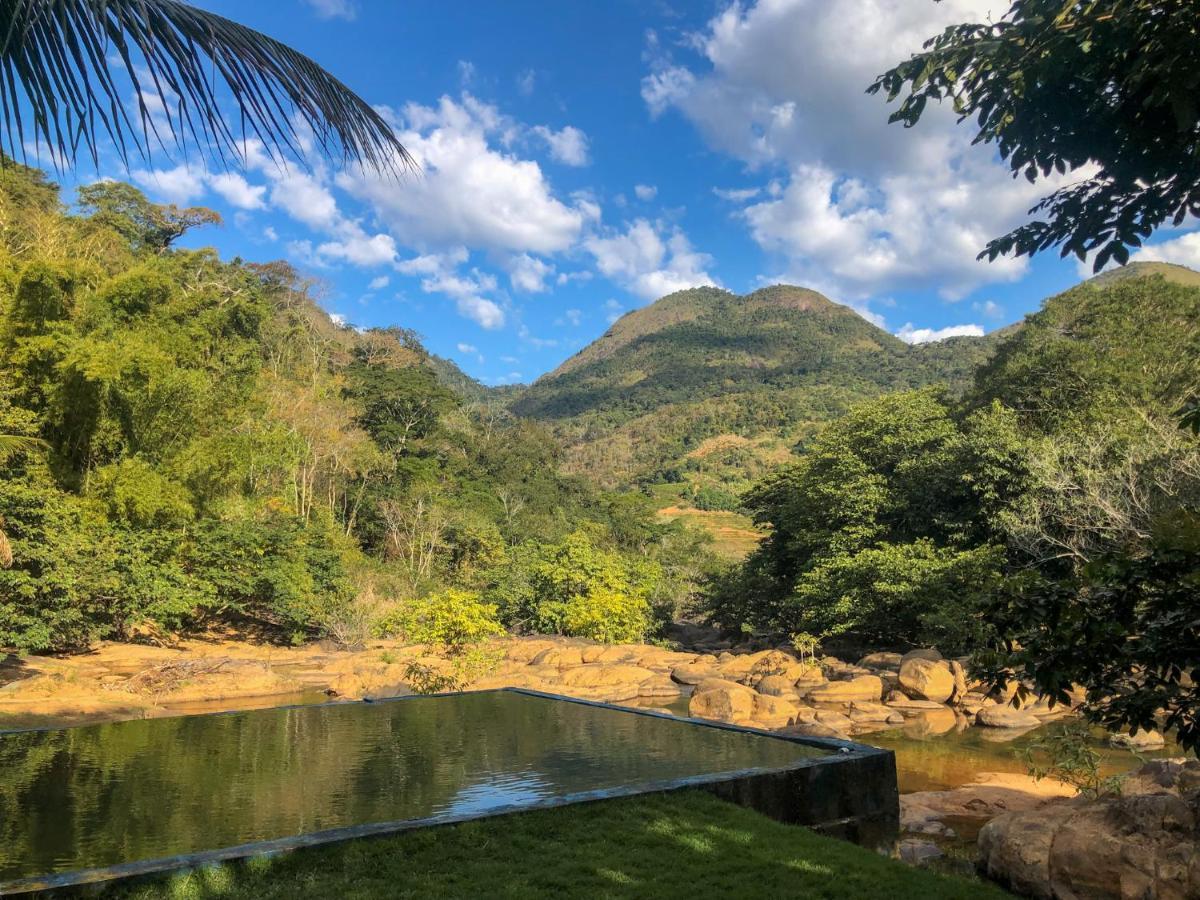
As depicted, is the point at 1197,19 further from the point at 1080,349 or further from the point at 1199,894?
the point at 1080,349

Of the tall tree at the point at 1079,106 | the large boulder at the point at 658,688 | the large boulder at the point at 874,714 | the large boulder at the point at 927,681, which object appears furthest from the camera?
the large boulder at the point at 658,688

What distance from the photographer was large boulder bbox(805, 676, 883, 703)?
1653cm

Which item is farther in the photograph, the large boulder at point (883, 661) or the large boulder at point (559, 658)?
the large boulder at point (559, 658)

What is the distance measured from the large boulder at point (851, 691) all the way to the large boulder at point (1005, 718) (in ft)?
6.90

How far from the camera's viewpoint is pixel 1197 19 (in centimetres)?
226

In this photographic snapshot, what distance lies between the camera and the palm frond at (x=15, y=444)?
13.7m

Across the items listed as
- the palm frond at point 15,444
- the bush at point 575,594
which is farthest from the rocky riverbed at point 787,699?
the palm frond at point 15,444

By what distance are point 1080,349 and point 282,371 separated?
107ft

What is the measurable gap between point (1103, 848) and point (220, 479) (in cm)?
2207

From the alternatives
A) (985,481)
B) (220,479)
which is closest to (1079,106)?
(985,481)

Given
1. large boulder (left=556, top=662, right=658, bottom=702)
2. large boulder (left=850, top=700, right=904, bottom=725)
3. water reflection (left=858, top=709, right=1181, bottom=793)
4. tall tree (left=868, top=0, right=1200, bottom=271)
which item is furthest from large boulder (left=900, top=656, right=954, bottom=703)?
tall tree (left=868, top=0, right=1200, bottom=271)

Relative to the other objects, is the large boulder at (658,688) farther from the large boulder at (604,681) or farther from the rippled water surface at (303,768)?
the rippled water surface at (303,768)

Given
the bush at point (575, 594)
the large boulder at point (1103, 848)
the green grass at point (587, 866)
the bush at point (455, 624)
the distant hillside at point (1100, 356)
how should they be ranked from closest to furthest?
the green grass at point (587, 866) → the large boulder at point (1103, 848) → the bush at point (455, 624) → the distant hillside at point (1100, 356) → the bush at point (575, 594)

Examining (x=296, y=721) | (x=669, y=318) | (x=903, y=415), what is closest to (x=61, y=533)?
(x=296, y=721)
